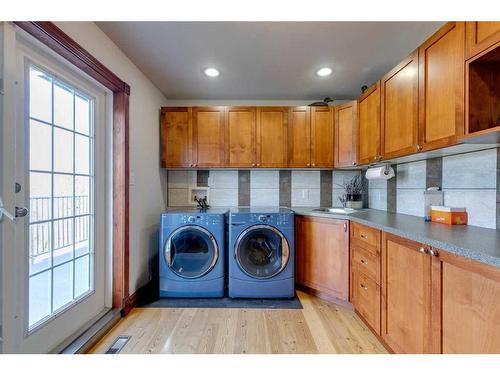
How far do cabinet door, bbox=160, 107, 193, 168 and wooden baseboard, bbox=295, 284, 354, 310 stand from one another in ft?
6.17

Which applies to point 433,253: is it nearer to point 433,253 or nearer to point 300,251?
point 433,253

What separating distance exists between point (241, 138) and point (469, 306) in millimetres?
2294

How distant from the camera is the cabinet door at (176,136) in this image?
2.71 metres

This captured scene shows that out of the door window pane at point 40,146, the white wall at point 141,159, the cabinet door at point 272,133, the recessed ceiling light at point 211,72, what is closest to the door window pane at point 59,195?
the door window pane at point 40,146

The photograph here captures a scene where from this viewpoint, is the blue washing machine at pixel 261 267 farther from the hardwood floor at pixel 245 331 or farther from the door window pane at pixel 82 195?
the door window pane at pixel 82 195

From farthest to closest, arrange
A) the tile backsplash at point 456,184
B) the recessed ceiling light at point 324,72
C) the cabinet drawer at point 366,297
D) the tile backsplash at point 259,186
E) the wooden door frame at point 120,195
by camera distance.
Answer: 1. the tile backsplash at point 259,186
2. the recessed ceiling light at point 324,72
3. the wooden door frame at point 120,195
4. the cabinet drawer at point 366,297
5. the tile backsplash at point 456,184

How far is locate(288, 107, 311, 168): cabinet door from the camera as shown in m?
2.71

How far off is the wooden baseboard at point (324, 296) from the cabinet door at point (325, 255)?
0.02 metres

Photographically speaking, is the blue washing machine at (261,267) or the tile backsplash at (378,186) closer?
the tile backsplash at (378,186)

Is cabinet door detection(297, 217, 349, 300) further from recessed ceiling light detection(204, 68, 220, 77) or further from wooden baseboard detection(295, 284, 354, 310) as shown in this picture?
recessed ceiling light detection(204, 68, 220, 77)

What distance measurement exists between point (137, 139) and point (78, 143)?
0.57 meters

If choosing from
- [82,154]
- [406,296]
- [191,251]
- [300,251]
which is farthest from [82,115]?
[406,296]

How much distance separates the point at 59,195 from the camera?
152 centimetres

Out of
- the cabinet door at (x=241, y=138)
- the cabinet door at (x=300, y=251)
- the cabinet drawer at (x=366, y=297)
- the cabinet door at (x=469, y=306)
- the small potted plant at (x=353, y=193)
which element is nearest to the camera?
the cabinet door at (x=469, y=306)
